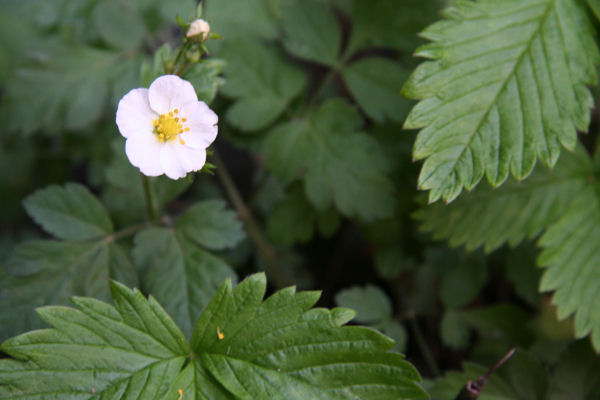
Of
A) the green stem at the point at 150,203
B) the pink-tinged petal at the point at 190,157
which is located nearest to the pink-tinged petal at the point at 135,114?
the pink-tinged petal at the point at 190,157

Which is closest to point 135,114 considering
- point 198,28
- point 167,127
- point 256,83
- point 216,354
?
point 167,127

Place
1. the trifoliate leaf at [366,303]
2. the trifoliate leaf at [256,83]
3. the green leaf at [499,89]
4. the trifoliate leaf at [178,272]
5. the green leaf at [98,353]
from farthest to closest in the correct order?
the trifoliate leaf at [256,83] < the trifoliate leaf at [366,303] < the trifoliate leaf at [178,272] < the green leaf at [499,89] < the green leaf at [98,353]

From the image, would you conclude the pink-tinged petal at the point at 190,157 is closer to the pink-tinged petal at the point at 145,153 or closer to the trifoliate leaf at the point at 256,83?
the pink-tinged petal at the point at 145,153

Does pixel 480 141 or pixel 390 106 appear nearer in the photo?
pixel 480 141

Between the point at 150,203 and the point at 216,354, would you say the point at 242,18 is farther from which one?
the point at 216,354

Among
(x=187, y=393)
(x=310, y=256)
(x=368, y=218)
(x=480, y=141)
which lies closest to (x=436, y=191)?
(x=480, y=141)

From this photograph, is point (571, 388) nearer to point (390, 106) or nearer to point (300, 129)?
point (390, 106)

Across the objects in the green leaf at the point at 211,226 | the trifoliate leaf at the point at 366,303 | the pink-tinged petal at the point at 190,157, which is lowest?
the trifoliate leaf at the point at 366,303
